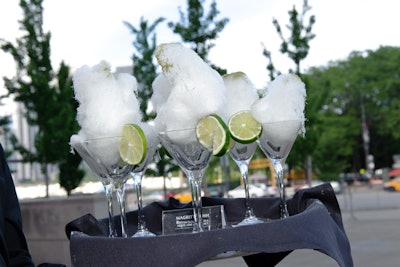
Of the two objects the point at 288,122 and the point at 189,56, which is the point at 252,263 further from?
the point at 189,56

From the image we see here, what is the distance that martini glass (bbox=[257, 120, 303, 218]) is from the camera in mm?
1725

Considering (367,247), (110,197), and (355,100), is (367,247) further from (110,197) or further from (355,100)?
(355,100)

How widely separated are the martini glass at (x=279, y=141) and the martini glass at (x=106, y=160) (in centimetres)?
40

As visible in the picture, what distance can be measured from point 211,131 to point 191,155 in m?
0.09

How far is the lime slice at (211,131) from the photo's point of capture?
154 centimetres

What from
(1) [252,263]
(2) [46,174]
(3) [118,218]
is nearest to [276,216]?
(1) [252,263]

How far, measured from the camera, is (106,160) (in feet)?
5.29

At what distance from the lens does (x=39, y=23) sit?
11.7 meters

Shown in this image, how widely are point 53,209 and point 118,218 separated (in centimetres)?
666

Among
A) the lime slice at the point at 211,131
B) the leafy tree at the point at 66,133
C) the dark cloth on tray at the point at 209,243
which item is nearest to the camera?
the dark cloth on tray at the point at 209,243

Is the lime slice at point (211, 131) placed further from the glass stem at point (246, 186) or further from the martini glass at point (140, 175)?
the glass stem at point (246, 186)

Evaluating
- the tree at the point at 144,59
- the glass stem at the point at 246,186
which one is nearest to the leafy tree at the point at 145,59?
the tree at the point at 144,59

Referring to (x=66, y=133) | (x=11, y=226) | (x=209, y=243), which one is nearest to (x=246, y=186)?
(x=209, y=243)

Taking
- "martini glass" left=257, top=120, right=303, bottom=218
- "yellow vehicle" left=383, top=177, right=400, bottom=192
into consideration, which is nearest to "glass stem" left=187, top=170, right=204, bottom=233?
"martini glass" left=257, top=120, right=303, bottom=218
